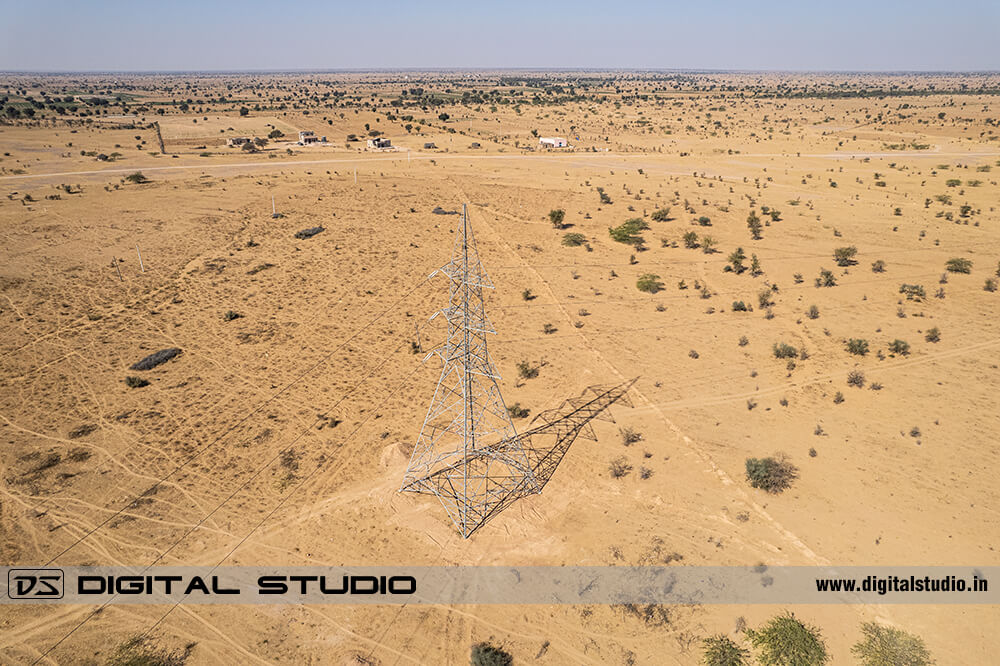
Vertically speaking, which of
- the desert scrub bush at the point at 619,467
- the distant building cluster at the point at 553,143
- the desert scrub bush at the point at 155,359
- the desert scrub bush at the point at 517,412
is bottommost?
the desert scrub bush at the point at 619,467

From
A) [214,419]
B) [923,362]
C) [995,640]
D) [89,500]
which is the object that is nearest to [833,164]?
[923,362]

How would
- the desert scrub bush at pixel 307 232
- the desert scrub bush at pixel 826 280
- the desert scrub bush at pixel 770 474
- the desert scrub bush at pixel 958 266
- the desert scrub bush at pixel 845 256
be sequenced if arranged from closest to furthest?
1. the desert scrub bush at pixel 770 474
2. the desert scrub bush at pixel 826 280
3. the desert scrub bush at pixel 958 266
4. the desert scrub bush at pixel 845 256
5. the desert scrub bush at pixel 307 232

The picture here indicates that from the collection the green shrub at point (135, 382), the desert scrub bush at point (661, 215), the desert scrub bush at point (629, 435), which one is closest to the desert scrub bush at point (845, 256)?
the desert scrub bush at point (661, 215)

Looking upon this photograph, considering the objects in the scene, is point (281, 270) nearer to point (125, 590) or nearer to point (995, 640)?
point (125, 590)

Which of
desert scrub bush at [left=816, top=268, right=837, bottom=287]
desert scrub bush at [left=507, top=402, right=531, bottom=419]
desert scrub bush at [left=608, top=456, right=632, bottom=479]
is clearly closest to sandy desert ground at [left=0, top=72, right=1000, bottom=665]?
desert scrub bush at [left=608, top=456, right=632, bottom=479]

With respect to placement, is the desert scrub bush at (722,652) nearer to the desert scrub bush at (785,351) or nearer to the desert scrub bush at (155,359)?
the desert scrub bush at (785,351)

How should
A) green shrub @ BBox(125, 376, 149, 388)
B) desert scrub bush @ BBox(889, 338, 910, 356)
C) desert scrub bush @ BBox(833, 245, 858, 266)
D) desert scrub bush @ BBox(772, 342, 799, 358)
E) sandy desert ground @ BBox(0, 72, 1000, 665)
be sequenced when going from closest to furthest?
1. sandy desert ground @ BBox(0, 72, 1000, 665)
2. green shrub @ BBox(125, 376, 149, 388)
3. desert scrub bush @ BBox(772, 342, 799, 358)
4. desert scrub bush @ BBox(889, 338, 910, 356)
5. desert scrub bush @ BBox(833, 245, 858, 266)

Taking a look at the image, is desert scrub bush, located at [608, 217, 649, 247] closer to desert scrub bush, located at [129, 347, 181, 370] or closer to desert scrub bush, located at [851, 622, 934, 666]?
desert scrub bush, located at [129, 347, 181, 370]
